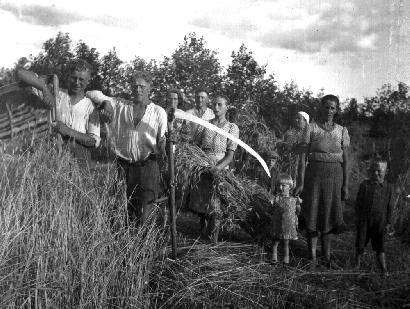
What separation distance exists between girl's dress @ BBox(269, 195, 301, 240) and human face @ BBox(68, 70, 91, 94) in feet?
7.18

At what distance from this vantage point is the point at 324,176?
486 cm

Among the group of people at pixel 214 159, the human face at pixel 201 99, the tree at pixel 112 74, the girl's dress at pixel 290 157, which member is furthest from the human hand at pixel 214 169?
the tree at pixel 112 74

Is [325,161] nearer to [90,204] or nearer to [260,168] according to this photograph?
[260,168]

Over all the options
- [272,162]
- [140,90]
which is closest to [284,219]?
[272,162]

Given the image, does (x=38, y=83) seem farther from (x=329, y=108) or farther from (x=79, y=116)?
(x=329, y=108)

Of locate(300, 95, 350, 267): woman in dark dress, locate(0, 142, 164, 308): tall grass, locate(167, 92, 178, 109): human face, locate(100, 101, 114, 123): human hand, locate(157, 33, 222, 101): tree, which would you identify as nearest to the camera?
locate(0, 142, 164, 308): tall grass

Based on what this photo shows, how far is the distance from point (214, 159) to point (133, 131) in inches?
55.3

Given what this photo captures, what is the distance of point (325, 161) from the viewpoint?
484 centimetres

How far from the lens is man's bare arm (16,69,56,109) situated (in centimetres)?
294

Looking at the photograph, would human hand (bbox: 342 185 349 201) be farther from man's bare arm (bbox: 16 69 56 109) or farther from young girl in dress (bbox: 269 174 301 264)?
man's bare arm (bbox: 16 69 56 109)

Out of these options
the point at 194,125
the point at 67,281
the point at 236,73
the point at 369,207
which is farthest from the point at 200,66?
the point at 67,281

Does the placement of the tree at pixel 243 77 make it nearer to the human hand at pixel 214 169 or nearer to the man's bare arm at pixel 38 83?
the human hand at pixel 214 169

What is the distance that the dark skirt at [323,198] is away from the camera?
4.86 meters

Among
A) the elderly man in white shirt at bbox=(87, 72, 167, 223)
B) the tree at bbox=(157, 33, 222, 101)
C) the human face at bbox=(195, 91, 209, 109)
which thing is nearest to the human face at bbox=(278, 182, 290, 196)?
the human face at bbox=(195, 91, 209, 109)
